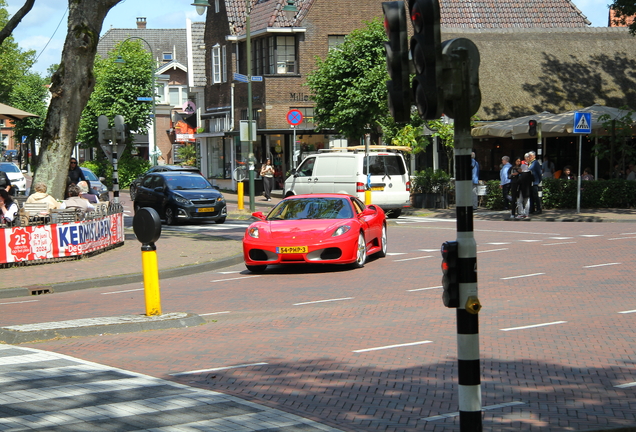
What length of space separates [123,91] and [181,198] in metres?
35.7

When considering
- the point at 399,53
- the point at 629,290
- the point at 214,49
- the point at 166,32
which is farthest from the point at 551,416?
the point at 166,32

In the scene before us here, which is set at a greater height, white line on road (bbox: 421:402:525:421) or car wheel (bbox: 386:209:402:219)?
car wheel (bbox: 386:209:402:219)

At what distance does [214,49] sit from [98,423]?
44.9 m

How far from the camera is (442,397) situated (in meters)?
6.50

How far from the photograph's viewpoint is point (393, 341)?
28.6 feet

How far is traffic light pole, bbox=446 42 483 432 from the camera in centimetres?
507

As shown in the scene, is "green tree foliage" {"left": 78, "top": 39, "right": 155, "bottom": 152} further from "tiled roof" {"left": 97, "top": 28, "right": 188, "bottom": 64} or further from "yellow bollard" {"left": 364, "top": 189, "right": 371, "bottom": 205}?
"yellow bollard" {"left": 364, "top": 189, "right": 371, "bottom": 205}

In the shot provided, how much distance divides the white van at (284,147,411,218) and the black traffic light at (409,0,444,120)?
68.8 ft

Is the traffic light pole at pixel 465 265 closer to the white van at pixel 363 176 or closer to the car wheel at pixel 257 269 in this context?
the car wheel at pixel 257 269

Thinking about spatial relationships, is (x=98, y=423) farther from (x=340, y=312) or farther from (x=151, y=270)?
(x=340, y=312)

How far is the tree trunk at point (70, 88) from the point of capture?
727 inches

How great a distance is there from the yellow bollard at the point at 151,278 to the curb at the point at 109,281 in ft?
13.5

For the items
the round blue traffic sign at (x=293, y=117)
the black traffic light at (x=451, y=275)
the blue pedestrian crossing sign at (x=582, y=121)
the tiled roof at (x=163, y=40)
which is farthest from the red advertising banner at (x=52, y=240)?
the tiled roof at (x=163, y=40)

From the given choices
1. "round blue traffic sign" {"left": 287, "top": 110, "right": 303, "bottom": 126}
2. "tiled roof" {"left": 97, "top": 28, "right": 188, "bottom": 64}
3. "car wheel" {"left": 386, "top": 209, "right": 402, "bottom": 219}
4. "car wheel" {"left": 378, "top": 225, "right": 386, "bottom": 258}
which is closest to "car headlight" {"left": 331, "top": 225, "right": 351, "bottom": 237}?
"car wheel" {"left": 378, "top": 225, "right": 386, "bottom": 258}
